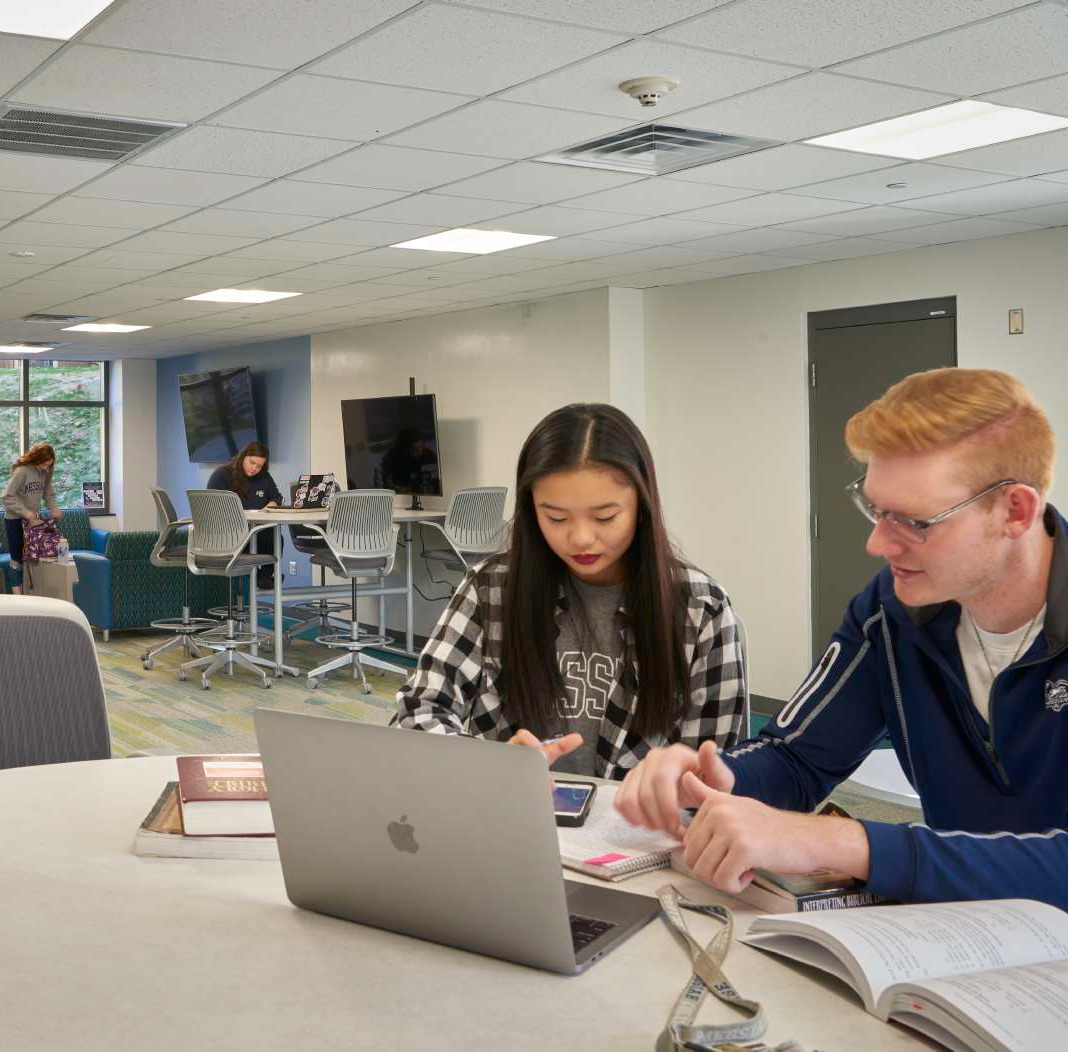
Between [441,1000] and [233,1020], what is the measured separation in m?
0.18

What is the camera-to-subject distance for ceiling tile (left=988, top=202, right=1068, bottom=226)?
4.74 metres

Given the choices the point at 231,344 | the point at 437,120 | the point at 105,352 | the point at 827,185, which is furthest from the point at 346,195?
the point at 105,352

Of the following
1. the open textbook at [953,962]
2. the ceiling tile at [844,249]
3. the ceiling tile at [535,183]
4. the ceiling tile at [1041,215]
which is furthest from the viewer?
the ceiling tile at [844,249]

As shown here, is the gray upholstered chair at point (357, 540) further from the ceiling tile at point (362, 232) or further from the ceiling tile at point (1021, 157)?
the ceiling tile at point (1021, 157)

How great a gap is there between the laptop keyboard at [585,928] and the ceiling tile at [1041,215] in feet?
14.0

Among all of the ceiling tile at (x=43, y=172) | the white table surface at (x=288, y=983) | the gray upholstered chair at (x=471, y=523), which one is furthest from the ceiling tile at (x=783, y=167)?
the gray upholstered chair at (x=471, y=523)

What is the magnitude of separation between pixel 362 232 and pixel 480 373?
2763mm

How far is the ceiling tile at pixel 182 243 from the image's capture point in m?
5.29

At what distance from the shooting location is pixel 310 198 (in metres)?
4.50

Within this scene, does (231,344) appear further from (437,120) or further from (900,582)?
(900,582)

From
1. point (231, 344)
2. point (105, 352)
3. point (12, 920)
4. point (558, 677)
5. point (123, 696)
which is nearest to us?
point (12, 920)

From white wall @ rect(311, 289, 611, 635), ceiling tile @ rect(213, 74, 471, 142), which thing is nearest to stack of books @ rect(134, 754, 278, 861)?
ceiling tile @ rect(213, 74, 471, 142)

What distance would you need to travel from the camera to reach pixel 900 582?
4.75ft

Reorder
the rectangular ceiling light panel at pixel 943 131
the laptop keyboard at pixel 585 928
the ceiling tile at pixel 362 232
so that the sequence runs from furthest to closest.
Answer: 1. the ceiling tile at pixel 362 232
2. the rectangular ceiling light panel at pixel 943 131
3. the laptop keyboard at pixel 585 928
